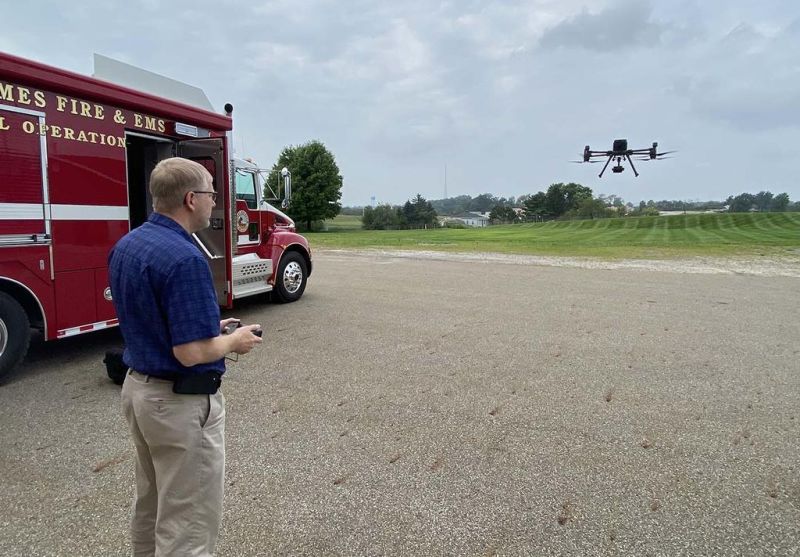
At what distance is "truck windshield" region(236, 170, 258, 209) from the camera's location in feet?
27.3

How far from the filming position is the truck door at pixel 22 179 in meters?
4.59

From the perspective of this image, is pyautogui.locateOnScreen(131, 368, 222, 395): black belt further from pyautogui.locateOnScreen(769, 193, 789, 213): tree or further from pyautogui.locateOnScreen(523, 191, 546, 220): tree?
pyautogui.locateOnScreen(523, 191, 546, 220): tree

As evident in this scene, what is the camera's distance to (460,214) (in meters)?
167

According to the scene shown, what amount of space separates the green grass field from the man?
20195 millimetres

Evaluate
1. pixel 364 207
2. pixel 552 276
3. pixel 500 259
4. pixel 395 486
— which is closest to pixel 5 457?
pixel 395 486

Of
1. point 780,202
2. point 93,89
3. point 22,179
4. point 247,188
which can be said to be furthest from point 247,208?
point 780,202

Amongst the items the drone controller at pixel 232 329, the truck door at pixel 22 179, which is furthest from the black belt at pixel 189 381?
the truck door at pixel 22 179

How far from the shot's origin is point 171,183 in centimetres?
190

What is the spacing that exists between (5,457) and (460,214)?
546 feet

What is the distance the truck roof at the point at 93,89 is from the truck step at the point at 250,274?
7.02 ft

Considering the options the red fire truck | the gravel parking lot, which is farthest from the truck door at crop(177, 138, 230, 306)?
the gravel parking lot

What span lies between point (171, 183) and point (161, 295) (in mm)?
429

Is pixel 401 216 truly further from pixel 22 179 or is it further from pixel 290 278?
pixel 22 179

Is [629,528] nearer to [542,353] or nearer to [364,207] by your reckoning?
[542,353]
